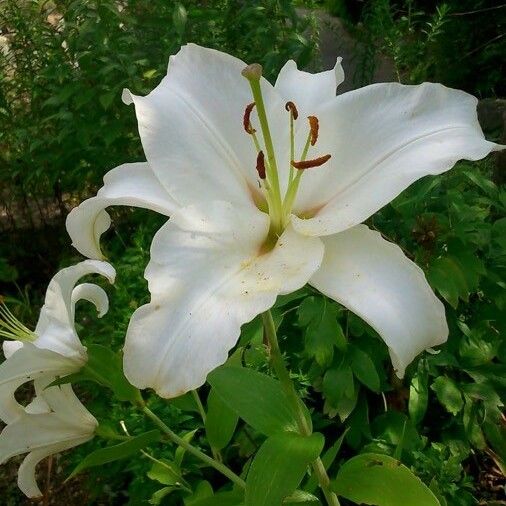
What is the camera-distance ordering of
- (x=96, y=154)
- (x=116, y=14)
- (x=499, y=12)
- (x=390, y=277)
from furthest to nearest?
(x=499, y=12), (x=96, y=154), (x=116, y=14), (x=390, y=277)

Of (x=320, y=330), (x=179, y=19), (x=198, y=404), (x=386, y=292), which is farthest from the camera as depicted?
(x=179, y=19)

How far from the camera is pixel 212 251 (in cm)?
60

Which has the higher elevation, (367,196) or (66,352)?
(367,196)

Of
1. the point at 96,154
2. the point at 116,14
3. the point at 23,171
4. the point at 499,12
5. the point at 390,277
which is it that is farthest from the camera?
the point at 499,12

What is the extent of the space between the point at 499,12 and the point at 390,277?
3.48 metres

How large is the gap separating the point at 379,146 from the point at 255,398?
0.31m

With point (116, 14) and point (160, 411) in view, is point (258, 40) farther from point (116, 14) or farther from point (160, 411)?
point (160, 411)

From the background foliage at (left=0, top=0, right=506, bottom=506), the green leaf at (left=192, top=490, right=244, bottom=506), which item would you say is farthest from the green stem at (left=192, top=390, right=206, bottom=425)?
the green leaf at (left=192, top=490, right=244, bottom=506)

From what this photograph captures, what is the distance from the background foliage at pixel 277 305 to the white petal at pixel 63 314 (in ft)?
0.53

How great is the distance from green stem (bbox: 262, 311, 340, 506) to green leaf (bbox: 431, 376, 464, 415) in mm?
521

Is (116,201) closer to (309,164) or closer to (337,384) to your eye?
(309,164)

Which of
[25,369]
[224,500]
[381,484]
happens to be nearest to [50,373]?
[25,369]

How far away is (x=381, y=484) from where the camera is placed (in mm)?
729

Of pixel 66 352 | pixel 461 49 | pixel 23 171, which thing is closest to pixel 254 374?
pixel 66 352
